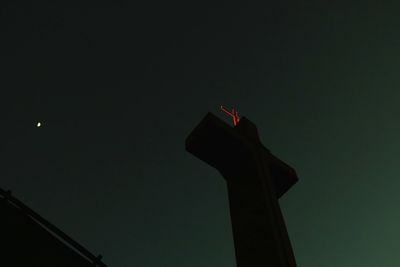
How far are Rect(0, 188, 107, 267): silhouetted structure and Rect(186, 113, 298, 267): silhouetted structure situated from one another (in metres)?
3.09

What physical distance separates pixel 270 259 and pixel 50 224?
4.34m

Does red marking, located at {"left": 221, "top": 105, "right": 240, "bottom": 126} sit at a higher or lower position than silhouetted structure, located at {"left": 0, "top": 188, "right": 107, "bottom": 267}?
higher

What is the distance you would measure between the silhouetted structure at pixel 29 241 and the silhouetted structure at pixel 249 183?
3.09m

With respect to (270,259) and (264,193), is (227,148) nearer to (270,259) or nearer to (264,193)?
(264,193)

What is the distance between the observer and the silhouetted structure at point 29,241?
8.12 m

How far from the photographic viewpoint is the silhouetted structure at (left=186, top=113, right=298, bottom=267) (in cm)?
782

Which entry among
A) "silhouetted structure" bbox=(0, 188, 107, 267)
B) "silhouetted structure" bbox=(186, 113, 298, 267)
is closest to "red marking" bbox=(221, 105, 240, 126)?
"silhouetted structure" bbox=(186, 113, 298, 267)

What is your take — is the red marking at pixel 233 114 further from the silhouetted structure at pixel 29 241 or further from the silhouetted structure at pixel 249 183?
the silhouetted structure at pixel 29 241

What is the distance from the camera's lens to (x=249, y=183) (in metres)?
9.24

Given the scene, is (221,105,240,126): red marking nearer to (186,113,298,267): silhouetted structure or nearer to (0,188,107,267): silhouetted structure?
(186,113,298,267): silhouetted structure

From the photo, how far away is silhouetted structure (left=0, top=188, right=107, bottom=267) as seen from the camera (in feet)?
26.6

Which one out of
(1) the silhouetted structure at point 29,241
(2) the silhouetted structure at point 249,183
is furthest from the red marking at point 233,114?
(1) the silhouetted structure at point 29,241

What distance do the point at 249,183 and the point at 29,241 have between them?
467 cm

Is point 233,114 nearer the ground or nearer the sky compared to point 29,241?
nearer the sky
